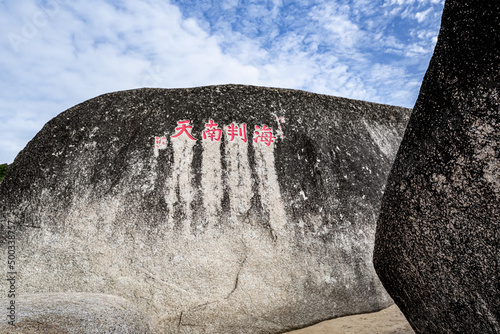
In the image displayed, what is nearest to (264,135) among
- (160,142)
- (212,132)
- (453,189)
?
(212,132)

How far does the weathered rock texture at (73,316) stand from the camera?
7.27 ft

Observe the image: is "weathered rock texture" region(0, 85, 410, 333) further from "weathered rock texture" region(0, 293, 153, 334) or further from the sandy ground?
"weathered rock texture" region(0, 293, 153, 334)

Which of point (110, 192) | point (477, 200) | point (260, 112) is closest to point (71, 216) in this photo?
point (110, 192)

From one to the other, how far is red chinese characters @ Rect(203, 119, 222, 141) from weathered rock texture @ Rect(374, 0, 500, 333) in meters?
3.30

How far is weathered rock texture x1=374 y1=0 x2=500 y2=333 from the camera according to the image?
1.58 meters

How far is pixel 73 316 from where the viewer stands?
239cm

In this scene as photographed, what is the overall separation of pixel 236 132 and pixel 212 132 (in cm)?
34

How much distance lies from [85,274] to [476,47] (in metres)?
4.21

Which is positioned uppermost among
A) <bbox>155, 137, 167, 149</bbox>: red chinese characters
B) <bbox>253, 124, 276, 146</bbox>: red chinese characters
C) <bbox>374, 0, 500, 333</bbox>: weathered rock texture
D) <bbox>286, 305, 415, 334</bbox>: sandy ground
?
<bbox>253, 124, 276, 146</bbox>: red chinese characters

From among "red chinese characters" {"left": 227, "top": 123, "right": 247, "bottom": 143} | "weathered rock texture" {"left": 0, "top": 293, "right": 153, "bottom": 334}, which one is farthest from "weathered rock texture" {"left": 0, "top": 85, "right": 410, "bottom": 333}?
"weathered rock texture" {"left": 0, "top": 293, "right": 153, "bottom": 334}

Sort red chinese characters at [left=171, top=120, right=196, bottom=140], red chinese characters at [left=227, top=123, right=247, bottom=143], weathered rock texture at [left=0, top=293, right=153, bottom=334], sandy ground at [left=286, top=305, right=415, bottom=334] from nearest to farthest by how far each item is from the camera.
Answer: weathered rock texture at [left=0, top=293, right=153, bottom=334]
sandy ground at [left=286, top=305, right=415, bottom=334]
red chinese characters at [left=171, top=120, right=196, bottom=140]
red chinese characters at [left=227, top=123, right=247, bottom=143]

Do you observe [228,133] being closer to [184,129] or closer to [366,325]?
[184,129]

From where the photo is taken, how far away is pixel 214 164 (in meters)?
4.74

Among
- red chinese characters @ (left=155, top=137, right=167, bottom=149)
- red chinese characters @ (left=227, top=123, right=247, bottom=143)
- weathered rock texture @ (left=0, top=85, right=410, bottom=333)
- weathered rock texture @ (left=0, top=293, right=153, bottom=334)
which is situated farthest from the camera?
red chinese characters @ (left=227, top=123, right=247, bottom=143)
